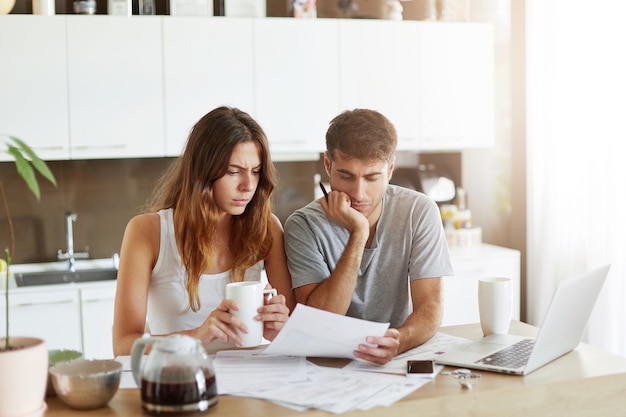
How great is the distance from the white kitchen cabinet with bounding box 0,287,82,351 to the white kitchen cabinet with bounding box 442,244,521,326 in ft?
5.90

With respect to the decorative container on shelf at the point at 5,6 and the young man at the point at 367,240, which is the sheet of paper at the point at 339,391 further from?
the decorative container on shelf at the point at 5,6

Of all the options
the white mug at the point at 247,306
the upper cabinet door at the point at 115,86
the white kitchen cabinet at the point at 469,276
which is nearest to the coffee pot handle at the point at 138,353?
the white mug at the point at 247,306

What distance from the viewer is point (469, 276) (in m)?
4.25

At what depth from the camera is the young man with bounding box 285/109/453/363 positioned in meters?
2.31

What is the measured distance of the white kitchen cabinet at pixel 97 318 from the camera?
3650 millimetres

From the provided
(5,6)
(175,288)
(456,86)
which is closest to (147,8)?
(5,6)

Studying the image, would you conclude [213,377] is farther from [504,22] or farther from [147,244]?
[504,22]

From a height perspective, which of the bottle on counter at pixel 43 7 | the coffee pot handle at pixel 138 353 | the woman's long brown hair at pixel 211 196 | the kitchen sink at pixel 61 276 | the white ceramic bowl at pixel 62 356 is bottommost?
the kitchen sink at pixel 61 276

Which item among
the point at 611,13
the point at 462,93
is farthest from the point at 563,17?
the point at 462,93

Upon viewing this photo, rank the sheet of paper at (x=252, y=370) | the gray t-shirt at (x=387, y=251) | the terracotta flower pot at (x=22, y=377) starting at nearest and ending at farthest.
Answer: the terracotta flower pot at (x=22, y=377) < the sheet of paper at (x=252, y=370) < the gray t-shirt at (x=387, y=251)

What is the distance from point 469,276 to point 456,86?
1022 mm

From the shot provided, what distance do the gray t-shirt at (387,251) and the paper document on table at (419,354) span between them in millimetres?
238

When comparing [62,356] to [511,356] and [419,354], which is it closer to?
[419,354]

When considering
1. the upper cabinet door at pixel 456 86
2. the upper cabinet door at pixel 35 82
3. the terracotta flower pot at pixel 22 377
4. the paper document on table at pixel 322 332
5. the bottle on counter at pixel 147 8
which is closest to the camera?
the terracotta flower pot at pixel 22 377
